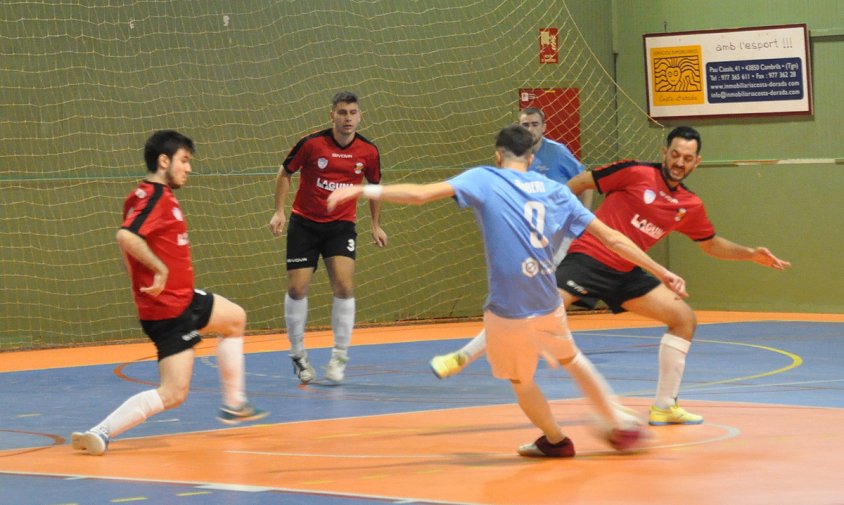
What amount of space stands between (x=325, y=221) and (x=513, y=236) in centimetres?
405

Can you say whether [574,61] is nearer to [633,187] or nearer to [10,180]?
[10,180]

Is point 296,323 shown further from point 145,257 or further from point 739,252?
point 739,252

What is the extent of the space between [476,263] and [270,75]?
332 centimetres

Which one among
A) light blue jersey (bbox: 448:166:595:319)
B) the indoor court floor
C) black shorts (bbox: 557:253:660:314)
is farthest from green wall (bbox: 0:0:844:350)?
light blue jersey (bbox: 448:166:595:319)

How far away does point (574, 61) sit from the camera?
53.3 feet

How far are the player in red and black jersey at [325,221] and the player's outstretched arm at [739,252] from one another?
2.97 metres

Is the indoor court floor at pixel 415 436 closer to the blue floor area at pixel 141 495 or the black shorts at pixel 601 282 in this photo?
the blue floor area at pixel 141 495

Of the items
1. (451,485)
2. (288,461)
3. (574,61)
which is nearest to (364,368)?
(288,461)

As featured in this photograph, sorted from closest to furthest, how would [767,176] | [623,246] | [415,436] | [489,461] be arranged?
1. [623,246]
2. [489,461]
3. [415,436]
4. [767,176]

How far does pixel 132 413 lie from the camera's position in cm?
679

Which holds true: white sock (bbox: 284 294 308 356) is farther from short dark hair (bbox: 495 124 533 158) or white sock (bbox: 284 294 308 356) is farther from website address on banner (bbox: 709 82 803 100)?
website address on banner (bbox: 709 82 803 100)

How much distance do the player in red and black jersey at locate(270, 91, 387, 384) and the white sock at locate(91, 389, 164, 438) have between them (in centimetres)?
301

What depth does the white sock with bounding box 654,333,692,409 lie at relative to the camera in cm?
757

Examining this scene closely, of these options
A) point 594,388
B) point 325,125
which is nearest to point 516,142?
point 594,388
